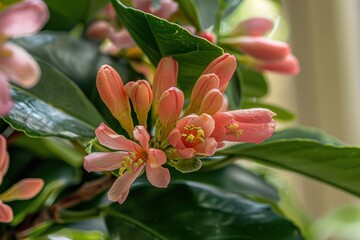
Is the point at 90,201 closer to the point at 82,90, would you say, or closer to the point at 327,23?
the point at 82,90

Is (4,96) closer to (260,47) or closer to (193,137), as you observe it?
(193,137)

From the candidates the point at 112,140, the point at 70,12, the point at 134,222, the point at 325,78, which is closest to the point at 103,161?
the point at 112,140

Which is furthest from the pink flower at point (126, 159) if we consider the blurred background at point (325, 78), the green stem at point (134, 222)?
the blurred background at point (325, 78)

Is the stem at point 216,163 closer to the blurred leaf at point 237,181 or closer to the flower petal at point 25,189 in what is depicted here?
A: the blurred leaf at point 237,181

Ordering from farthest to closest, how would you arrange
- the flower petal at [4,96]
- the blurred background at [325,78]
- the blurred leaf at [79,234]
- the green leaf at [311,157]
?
the blurred background at [325,78], the blurred leaf at [79,234], the green leaf at [311,157], the flower petal at [4,96]

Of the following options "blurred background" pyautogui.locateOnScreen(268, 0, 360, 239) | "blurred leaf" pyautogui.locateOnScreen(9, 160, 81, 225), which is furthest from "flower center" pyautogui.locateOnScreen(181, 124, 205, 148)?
"blurred background" pyautogui.locateOnScreen(268, 0, 360, 239)

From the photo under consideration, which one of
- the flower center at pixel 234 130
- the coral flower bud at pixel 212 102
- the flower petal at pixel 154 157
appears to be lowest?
the flower petal at pixel 154 157
